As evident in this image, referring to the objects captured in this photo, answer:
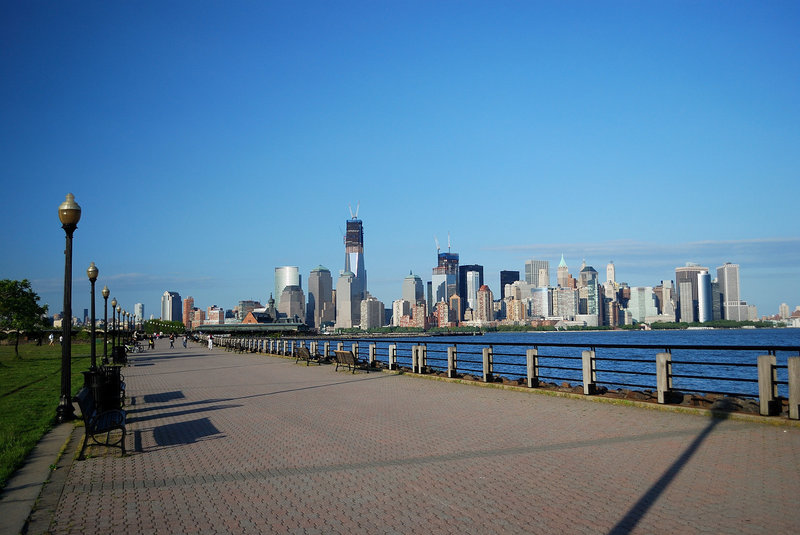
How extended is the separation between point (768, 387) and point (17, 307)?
46.7 meters

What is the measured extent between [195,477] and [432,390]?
1028 centimetres

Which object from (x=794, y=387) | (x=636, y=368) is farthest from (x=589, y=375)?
(x=636, y=368)

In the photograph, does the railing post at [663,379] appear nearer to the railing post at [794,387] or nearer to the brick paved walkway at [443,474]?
the brick paved walkway at [443,474]

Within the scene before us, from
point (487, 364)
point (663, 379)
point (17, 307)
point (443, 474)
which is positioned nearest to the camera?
point (443, 474)

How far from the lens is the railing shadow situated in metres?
5.64

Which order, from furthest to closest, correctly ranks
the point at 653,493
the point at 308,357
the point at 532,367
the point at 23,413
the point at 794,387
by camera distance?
the point at 308,357
the point at 532,367
the point at 23,413
the point at 794,387
the point at 653,493

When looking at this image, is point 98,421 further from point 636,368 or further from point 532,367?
point 636,368

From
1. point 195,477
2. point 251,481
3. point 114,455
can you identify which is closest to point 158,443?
point 114,455

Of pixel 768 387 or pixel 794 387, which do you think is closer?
pixel 794 387

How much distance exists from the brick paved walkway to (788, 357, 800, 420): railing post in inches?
26.3

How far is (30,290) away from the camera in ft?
158

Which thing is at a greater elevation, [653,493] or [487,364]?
[487,364]

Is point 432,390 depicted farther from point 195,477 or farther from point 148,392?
point 195,477

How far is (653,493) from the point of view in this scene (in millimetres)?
6625
